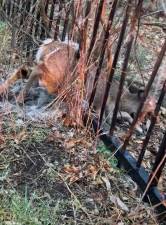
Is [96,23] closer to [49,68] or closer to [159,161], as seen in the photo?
[49,68]

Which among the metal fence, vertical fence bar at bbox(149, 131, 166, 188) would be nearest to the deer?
the metal fence

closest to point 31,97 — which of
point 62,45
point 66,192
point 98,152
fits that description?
point 62,45

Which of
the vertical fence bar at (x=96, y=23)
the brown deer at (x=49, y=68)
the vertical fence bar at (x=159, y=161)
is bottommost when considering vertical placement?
the vertical fence bar at (x=159, y=161)

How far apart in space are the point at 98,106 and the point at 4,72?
0.87m

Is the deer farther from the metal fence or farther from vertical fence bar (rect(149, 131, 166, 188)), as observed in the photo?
vertical fence bar (rect(149, 131, 166, 188))

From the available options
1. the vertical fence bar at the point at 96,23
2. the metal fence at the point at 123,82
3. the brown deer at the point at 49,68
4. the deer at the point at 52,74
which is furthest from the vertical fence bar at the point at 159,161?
the brown deer at the point at 49,68

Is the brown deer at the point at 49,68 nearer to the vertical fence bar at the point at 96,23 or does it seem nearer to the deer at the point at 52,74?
the deer at the point at 52,74

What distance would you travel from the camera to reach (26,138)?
3.18 meters

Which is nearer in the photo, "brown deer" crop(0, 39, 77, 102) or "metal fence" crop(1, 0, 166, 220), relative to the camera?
"metal fence" crop(1, 0, 166, 220)

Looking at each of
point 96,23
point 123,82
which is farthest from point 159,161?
point 96,23

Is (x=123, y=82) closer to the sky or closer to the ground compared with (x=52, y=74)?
closer to the sky

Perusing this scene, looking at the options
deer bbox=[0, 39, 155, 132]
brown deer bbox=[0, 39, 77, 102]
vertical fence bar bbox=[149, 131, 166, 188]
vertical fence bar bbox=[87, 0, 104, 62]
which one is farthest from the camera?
brown deer bbox=[0, 39, 77, 102]

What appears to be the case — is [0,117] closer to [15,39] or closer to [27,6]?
[15,39]

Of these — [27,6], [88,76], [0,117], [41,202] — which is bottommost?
[41,202]
